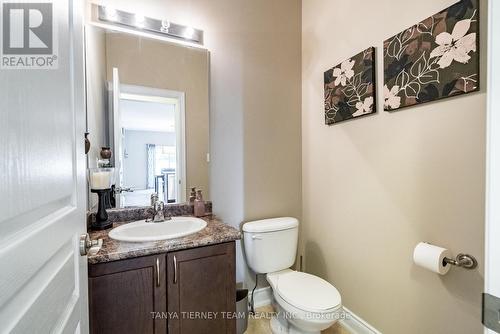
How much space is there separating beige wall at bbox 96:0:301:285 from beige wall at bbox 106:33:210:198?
0.22ft

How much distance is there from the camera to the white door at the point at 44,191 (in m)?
0.39

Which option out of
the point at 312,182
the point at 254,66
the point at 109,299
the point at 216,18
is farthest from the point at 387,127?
the point at 109,299

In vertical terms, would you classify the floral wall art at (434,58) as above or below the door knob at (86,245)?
above

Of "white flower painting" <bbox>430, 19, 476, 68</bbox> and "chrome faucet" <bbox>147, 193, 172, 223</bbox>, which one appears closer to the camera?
"white flower painting" <bbox>430, 19, 476, 68</bbox>

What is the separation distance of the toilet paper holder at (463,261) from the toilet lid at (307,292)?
0.60 m

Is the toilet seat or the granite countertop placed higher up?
the granite countertop

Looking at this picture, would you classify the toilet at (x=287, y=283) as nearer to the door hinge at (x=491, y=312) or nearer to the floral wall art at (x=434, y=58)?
the door hinge at (x=491, y=312)

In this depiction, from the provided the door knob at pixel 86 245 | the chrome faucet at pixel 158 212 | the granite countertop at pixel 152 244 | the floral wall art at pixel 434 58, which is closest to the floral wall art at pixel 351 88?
the floral wall art at pixel 434 58

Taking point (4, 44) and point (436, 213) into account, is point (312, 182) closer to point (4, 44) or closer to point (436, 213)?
point (436, 213)

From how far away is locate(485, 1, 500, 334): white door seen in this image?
1.64 feet

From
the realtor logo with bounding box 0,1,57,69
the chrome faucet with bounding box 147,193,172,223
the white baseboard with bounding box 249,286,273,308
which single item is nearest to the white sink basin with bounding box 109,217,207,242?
the chrome faucet with bounding box 147,193,172,223

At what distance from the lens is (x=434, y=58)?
1.16 meters

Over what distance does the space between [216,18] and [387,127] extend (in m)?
1.45

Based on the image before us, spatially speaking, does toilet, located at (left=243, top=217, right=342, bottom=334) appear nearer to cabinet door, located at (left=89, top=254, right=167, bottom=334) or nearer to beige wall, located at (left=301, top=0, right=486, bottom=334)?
beige wall, located at (left=301, top=0, right=486, bottom=334)
